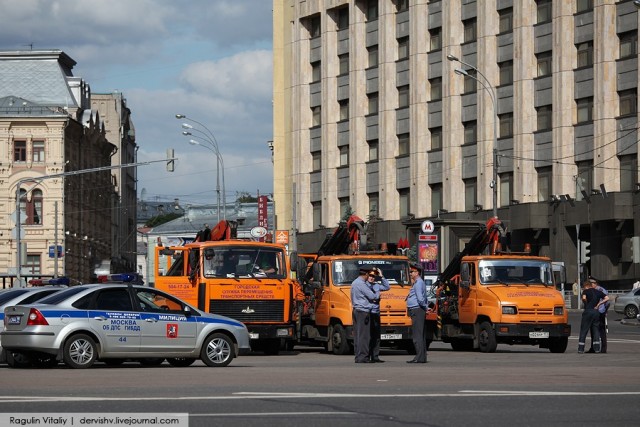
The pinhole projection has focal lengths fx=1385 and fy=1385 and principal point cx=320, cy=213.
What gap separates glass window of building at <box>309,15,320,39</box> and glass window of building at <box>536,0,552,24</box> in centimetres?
1938

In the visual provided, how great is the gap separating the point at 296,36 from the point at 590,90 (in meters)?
25.0

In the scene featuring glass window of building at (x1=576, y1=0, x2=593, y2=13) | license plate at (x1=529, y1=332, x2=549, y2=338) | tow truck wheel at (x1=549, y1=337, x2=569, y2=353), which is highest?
glass window of building at (x1=576, y1=0, x2=593, y2=13)

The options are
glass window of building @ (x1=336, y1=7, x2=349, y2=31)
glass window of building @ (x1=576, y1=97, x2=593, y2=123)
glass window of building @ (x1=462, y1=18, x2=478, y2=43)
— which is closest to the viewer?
glass window of building @ (x1=576, y1=97, x2=593, y2=123)

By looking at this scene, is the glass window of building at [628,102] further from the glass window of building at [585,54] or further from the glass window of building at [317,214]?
the glass window of building at [317,214]

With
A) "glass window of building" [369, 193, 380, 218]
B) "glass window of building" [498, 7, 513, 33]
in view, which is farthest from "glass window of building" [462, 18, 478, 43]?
"glass window of building" [369, 193, 380, 218]

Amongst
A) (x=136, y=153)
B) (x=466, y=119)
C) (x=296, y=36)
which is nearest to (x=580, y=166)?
(x=466, y=119)

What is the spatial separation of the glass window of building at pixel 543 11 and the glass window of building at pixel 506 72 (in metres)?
2.92

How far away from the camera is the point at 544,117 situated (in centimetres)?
6581

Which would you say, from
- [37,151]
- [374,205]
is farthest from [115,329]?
[37,151]

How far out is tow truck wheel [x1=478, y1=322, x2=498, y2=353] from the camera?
101ft

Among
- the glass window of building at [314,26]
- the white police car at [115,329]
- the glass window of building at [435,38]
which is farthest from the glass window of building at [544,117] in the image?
the white police car at [115,329]

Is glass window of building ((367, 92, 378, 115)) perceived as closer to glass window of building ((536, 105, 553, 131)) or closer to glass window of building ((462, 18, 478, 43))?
glass window of building ((462, 18, 478, 43))

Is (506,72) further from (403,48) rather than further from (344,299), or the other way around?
(344,299)

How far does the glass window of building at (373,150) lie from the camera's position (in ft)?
254
